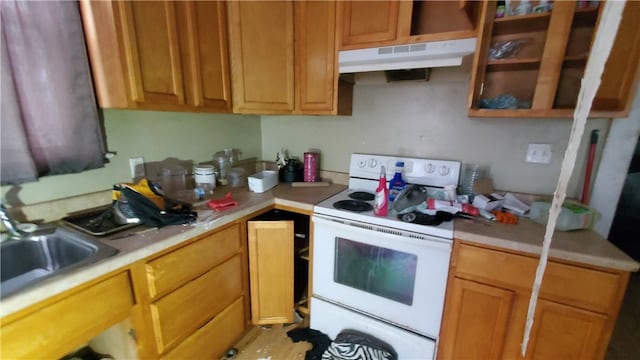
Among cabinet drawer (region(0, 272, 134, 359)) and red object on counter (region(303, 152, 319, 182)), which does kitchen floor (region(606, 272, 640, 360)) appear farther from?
cabinet drawer (region(0, 272, 134, 359))

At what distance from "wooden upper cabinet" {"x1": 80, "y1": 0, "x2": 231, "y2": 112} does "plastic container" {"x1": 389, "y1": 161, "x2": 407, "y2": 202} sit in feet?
3.76

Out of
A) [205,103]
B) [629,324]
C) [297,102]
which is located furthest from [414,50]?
[629,324]

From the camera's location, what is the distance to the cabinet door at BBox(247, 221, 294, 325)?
Result: 162 centimetres

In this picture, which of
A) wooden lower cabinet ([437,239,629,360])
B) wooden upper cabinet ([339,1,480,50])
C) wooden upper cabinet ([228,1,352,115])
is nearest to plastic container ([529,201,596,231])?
wooden lower cabinet ([437,239,629,360])

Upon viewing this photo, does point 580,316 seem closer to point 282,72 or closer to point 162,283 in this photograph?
point 162,283

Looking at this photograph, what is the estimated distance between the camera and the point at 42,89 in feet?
Answer: 3.70

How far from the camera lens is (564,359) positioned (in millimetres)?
1170

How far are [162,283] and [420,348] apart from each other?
4.17 feet

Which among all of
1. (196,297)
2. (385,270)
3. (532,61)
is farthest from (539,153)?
(196,297)

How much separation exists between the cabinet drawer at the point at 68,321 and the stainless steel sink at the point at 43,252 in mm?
137

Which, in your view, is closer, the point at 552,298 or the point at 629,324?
the point at 552,298

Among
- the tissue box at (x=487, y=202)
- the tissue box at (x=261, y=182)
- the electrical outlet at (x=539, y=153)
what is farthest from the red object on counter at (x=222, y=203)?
the electrical outlet at (x=539, y=153)

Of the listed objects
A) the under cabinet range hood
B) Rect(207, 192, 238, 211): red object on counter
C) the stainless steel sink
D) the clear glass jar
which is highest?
the under cabinet range hood

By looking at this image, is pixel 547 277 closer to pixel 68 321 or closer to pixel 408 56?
pixel 408 56
